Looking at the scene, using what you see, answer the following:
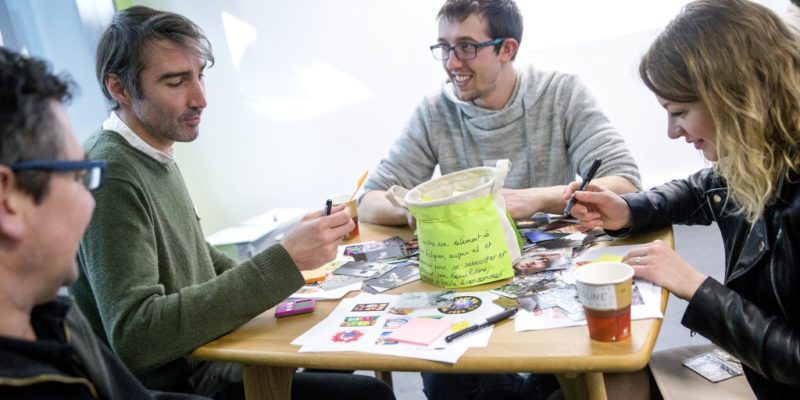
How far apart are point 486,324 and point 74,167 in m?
0.72

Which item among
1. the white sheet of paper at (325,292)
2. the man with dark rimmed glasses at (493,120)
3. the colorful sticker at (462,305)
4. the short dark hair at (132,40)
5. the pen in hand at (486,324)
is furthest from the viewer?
the man with dark rimmed glasses at (493,120)

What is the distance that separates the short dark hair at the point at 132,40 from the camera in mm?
1485

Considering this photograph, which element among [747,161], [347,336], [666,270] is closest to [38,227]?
[347,336]

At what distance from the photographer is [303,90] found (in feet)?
12.0

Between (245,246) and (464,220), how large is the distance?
7.13ft

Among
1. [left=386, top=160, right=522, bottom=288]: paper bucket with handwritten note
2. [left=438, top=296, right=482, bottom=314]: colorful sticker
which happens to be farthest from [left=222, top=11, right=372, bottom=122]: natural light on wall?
[left=438, top=296, right=482, bottom=314]: colorful sticker

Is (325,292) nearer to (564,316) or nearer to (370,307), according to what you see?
(370,307)

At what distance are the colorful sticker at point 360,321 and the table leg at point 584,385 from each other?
37cm

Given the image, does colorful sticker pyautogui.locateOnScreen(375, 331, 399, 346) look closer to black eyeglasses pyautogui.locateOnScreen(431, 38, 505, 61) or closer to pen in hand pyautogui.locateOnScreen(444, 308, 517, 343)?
pen in hand pyautogui.locateOnScreen(444, 308, 517, 343)

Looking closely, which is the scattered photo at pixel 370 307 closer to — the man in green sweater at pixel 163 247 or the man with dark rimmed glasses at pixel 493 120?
the man in green sweater at pixel 163 247

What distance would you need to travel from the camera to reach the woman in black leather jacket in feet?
3.56

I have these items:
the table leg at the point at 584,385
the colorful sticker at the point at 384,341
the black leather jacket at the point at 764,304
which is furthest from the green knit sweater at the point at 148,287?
the black leather jacket at the point at 764,304

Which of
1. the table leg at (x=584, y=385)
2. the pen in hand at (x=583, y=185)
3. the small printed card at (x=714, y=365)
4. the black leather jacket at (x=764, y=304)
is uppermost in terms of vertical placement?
the pen in hand at (x=583, y=185)

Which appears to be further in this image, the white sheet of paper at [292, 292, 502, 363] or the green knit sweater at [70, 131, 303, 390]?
the green knit sweater at [70, 131, 303, 390]
